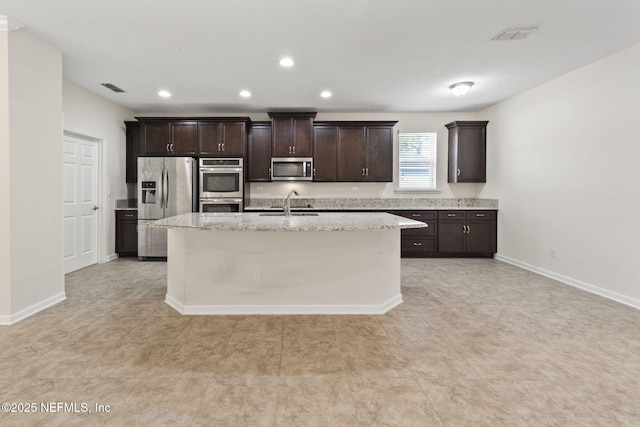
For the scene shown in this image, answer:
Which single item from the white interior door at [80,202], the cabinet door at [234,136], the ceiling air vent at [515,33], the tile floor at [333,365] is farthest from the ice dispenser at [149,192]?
the ceiling air vent at [515,33]

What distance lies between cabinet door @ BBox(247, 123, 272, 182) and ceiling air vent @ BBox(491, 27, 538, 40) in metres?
3.80

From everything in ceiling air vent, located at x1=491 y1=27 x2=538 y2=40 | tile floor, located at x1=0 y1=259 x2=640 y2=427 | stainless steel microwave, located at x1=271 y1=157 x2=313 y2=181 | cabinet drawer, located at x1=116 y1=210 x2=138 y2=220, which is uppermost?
ceiling air vent, located at x1=491 y1=27 x2=538 y2=40

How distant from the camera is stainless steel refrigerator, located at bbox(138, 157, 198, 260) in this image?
5.41 meters

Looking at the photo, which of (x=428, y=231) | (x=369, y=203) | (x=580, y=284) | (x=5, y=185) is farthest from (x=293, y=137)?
(x=580, y=284)

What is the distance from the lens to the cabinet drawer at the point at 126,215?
18.0 ft

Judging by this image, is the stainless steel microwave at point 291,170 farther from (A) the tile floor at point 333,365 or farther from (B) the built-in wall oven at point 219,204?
(A) the tile floor at point 333,365

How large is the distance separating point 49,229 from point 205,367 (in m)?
2.42

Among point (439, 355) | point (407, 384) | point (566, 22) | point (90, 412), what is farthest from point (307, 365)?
point (566, 22)

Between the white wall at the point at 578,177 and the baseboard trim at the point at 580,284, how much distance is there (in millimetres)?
12

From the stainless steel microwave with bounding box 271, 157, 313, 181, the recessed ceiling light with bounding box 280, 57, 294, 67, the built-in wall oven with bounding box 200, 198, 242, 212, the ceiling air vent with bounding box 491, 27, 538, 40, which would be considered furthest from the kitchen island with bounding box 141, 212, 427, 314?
the stainless steel microwave with bounding box 271, 157, 313, 181

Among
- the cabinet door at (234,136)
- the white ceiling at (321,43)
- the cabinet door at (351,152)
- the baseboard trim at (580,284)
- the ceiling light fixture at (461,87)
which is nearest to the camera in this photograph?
the white ceiling at (321,43)

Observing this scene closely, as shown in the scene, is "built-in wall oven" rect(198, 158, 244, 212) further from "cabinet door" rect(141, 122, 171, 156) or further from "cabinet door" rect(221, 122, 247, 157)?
"cabinet door" rect(141, 122, 171, 156)

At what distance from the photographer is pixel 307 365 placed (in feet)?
7.00

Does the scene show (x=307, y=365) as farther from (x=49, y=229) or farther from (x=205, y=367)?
(x=49, y=229)
